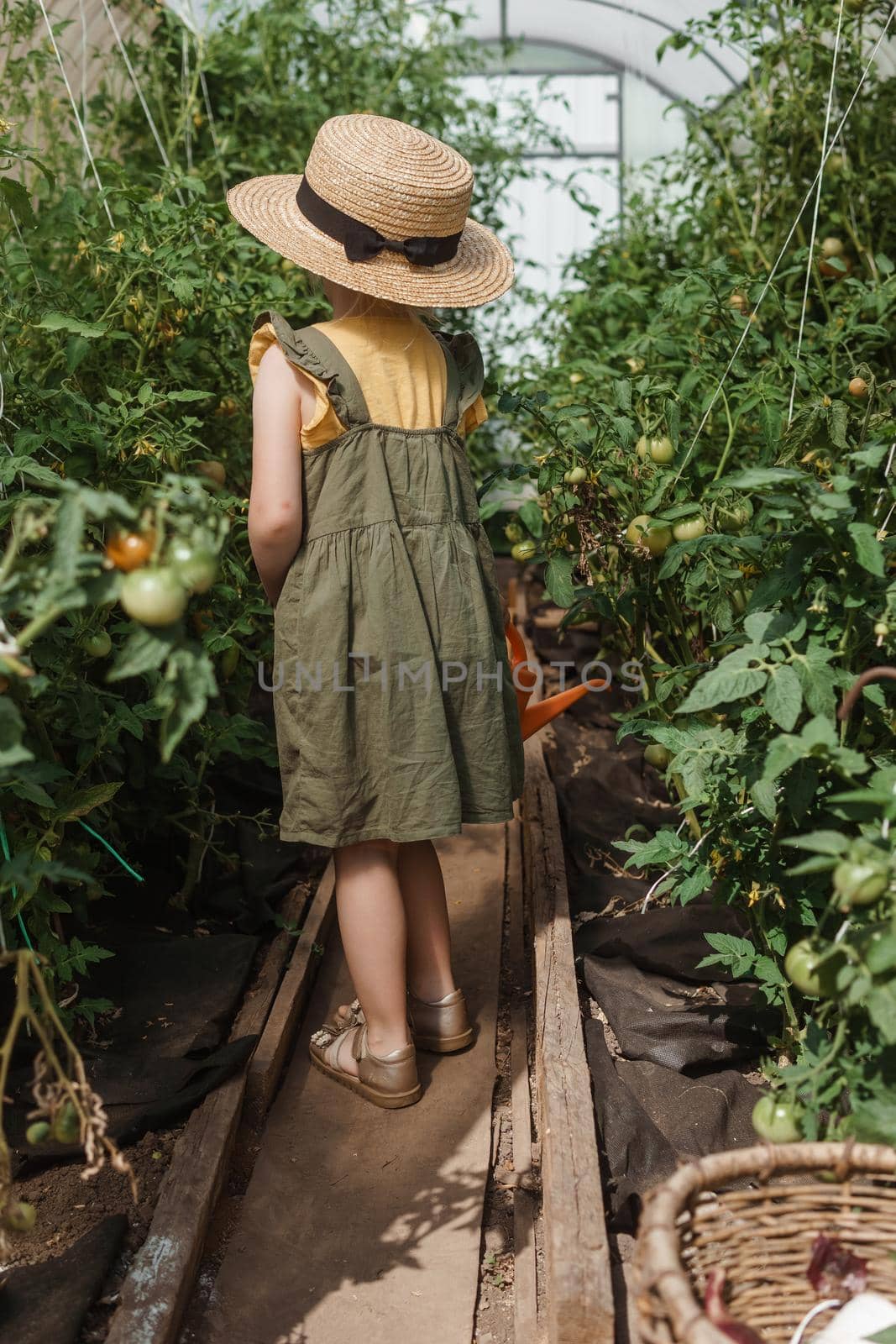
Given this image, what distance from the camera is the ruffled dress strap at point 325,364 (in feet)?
5.46

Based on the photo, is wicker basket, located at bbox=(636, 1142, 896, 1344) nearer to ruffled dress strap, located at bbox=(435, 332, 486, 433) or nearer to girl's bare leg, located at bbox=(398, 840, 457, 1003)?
girl's bare leg, located at bbox=(398, 840, 457, 1003)

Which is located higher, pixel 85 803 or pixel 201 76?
pixel 201 76

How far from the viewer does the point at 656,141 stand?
6344 millimetres

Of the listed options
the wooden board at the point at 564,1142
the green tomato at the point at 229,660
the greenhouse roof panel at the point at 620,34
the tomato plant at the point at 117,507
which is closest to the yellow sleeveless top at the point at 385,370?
the tomato plant at the point at 117,507

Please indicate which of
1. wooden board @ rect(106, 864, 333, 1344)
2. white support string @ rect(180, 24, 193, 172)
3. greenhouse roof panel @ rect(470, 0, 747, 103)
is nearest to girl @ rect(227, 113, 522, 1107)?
wooden board @ rect(106, 864, 333, 1344)

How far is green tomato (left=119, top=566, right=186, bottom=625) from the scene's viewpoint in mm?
981

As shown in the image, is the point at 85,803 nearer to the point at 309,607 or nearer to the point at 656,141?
the point at 309,607

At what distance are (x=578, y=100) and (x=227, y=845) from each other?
259 inches

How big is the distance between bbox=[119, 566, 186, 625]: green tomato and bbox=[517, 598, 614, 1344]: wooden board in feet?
2.83

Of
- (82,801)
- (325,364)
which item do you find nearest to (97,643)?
(82,801)

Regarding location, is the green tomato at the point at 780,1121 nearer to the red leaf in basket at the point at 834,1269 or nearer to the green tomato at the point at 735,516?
the red leaf in basket at the point at 834,1269

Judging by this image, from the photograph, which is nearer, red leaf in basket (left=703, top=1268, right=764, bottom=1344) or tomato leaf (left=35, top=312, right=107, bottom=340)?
red leaf in basket (left=703, top=1268, right=764, bottom=1344)

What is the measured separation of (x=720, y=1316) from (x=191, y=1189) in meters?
0.76

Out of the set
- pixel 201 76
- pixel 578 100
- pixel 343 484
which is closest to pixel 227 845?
pixel 343 484
